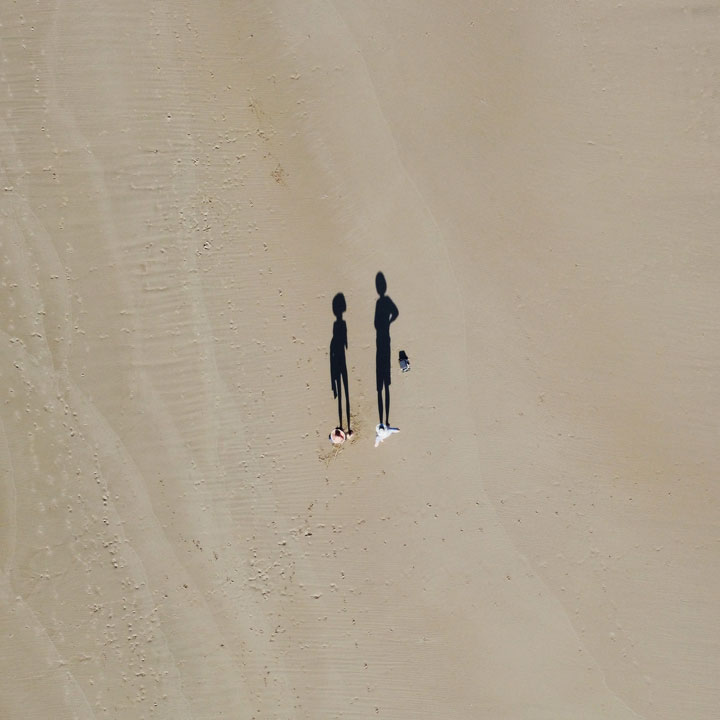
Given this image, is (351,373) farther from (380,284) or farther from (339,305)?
(380,284)

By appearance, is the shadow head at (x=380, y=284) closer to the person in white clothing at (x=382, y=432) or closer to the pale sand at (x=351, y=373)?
the pale sand at (x=351, y=373)

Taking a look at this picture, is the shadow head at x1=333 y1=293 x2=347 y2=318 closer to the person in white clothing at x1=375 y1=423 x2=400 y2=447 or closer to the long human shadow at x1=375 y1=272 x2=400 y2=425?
the long human shadow at x1=375 y1=272 x2=400 y2=425

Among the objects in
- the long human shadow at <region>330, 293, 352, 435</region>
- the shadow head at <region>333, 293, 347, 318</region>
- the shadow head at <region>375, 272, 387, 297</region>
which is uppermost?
the shadow head at <region>375, 272, 387, 297</region>

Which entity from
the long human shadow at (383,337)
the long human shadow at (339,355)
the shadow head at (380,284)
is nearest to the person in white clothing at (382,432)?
the long human shadow at (383,337)

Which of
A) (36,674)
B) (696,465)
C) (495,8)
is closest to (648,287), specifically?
(696,465)

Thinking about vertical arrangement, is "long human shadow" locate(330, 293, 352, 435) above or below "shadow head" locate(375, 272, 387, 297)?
below

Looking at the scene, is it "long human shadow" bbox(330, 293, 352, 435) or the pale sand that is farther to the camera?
"long human shadow" bbox(330, 293, 352, 435)

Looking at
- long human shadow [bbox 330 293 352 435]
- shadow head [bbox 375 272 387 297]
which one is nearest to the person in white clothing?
long human shadow [bbox 330 293 352 435]
